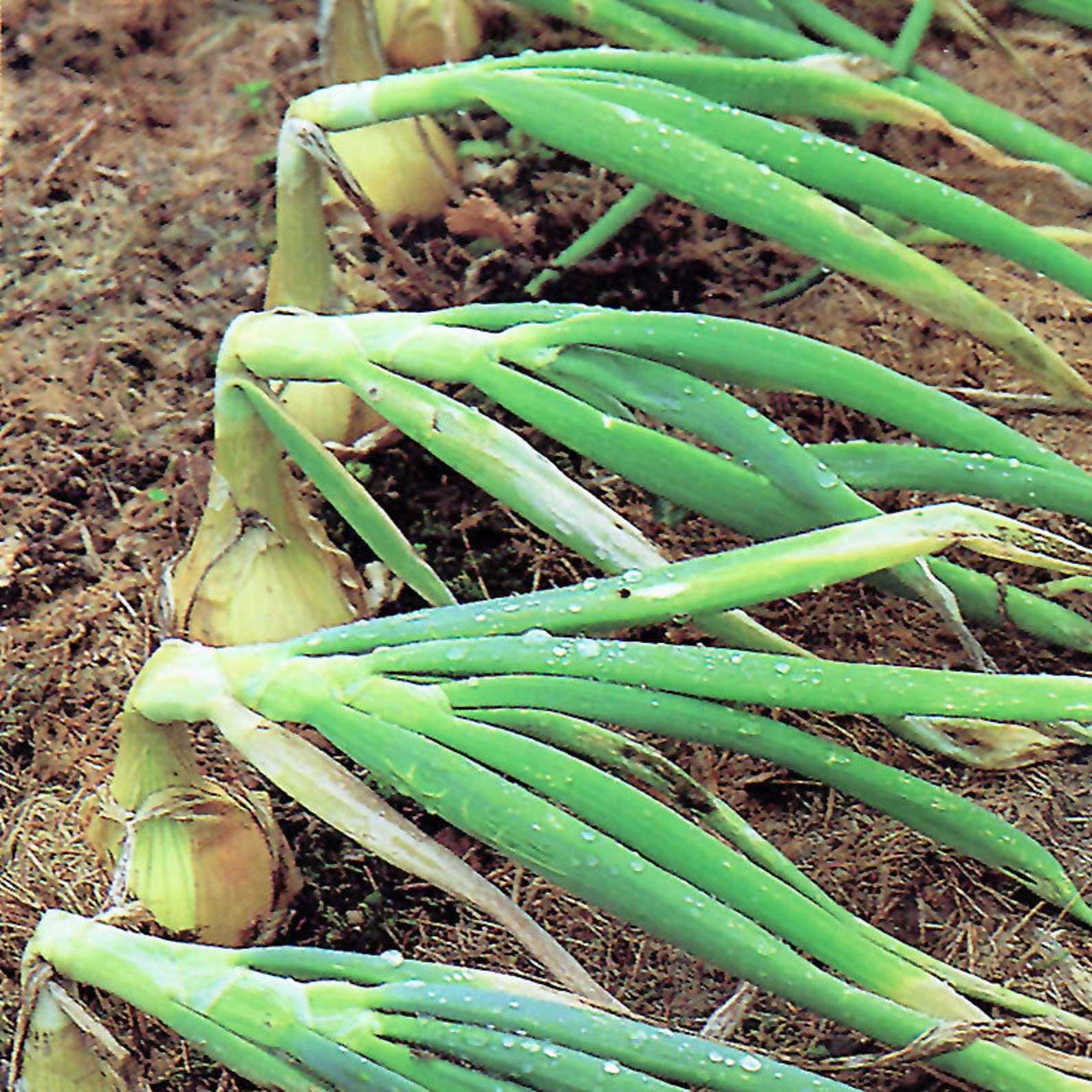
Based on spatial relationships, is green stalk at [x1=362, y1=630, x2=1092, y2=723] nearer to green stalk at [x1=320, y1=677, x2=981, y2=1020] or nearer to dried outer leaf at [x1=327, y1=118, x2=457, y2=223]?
green stalk at [x1=320, y1=677, x2=981, y2=1020]

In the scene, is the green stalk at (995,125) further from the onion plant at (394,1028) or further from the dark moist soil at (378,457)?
the onion plant at (394,1028)

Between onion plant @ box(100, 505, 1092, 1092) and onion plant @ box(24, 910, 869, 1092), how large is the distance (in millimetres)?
61

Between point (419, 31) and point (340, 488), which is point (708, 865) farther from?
point (419, 31)

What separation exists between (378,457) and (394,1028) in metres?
0.67

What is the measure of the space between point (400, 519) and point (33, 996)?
56 cm

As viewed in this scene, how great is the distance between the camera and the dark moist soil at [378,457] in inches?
40.2

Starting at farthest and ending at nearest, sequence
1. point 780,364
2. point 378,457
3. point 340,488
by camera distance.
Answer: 1. point 378,457
2. point 340,488
3. point 780,364

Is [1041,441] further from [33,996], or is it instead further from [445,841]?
[33,996]

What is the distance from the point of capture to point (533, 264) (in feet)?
4.62

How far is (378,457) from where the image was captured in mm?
1282

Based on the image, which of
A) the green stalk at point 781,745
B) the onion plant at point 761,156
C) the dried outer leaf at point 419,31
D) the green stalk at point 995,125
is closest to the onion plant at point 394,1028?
the green stalk at point 781,745

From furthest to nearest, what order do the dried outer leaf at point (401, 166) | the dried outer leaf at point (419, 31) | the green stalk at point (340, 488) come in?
the dried outer leaf at point (419, 31), the dried outer leaf at point (401, 166), the green stalk at point (340, 488)

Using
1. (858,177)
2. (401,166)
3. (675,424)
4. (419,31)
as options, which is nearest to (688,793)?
(675,424)

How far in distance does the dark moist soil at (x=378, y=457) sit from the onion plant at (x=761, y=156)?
231 millimetres
